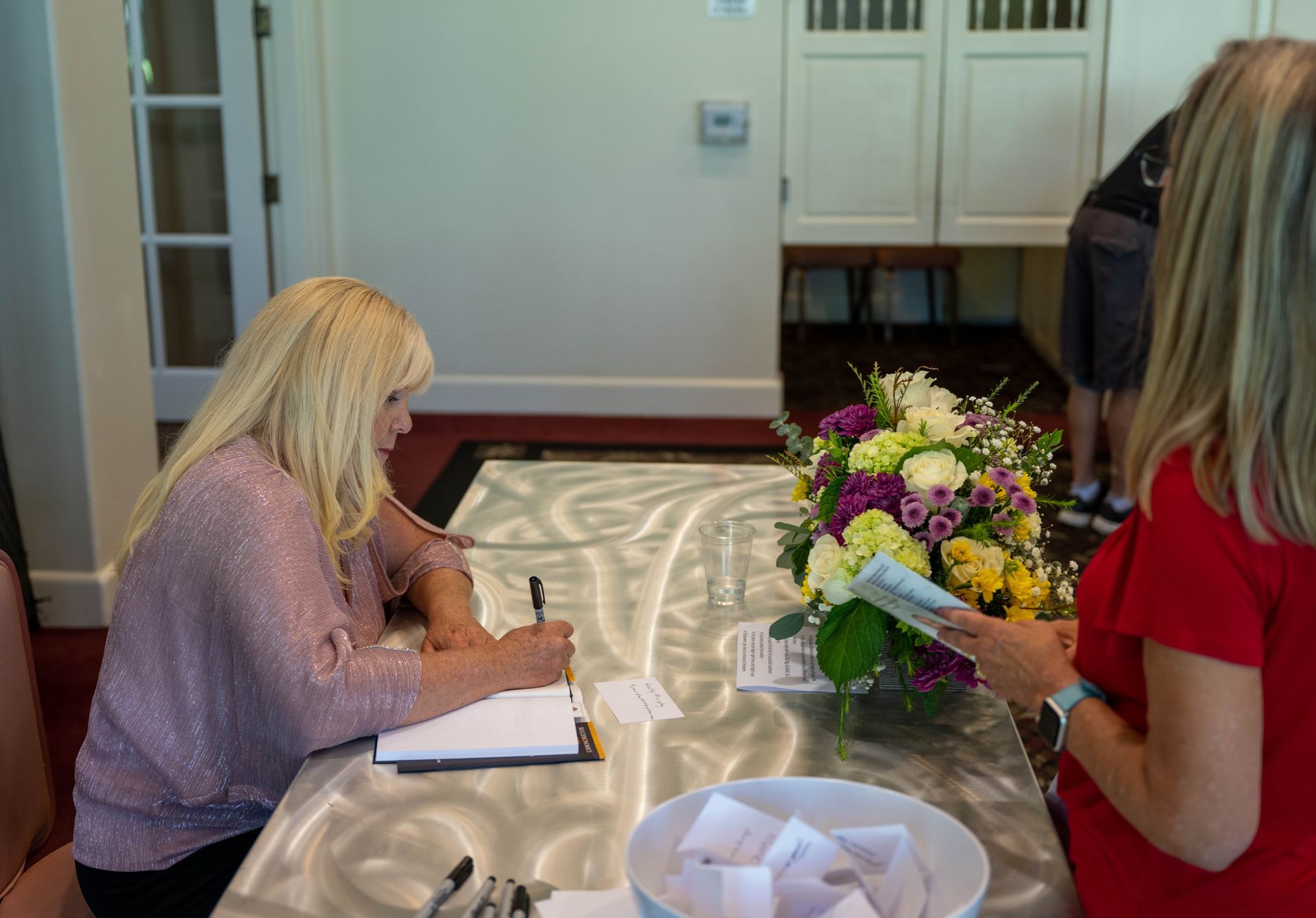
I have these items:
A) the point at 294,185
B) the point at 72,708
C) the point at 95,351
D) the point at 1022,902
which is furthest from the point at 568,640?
the point at 294,185

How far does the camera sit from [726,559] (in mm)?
1674

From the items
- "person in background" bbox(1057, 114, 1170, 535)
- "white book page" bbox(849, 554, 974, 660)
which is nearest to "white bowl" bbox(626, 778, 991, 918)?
"white book page" bbox(849, 554, 974, 660)

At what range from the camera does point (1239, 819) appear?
2.98ft

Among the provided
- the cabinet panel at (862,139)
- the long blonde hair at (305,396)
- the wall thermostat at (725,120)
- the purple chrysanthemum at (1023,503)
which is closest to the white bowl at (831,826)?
the purple chrysanthemum at (1023,503)

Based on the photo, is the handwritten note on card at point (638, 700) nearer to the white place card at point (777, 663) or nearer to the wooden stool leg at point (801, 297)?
the white place card at point (777, 663)

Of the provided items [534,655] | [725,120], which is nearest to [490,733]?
[534,655]

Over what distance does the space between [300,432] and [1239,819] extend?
1.07m

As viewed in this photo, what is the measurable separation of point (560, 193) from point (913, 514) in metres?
4.29

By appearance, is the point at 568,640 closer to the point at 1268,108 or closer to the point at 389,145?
the point at 1268,108

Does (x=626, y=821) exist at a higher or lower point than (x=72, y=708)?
higher

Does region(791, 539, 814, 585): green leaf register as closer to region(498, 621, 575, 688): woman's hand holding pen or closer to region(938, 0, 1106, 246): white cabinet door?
region(498, 621, 575, 688): woman's hand holding pen

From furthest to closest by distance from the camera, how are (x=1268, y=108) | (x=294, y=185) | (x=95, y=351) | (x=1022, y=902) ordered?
(x=294, y=185), (x=95, y=351), (x=1022, y=902), (x=1268, y=108)

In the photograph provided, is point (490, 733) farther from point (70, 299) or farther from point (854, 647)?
point (70, 299)

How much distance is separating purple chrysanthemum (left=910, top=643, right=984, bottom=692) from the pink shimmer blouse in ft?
1.78
